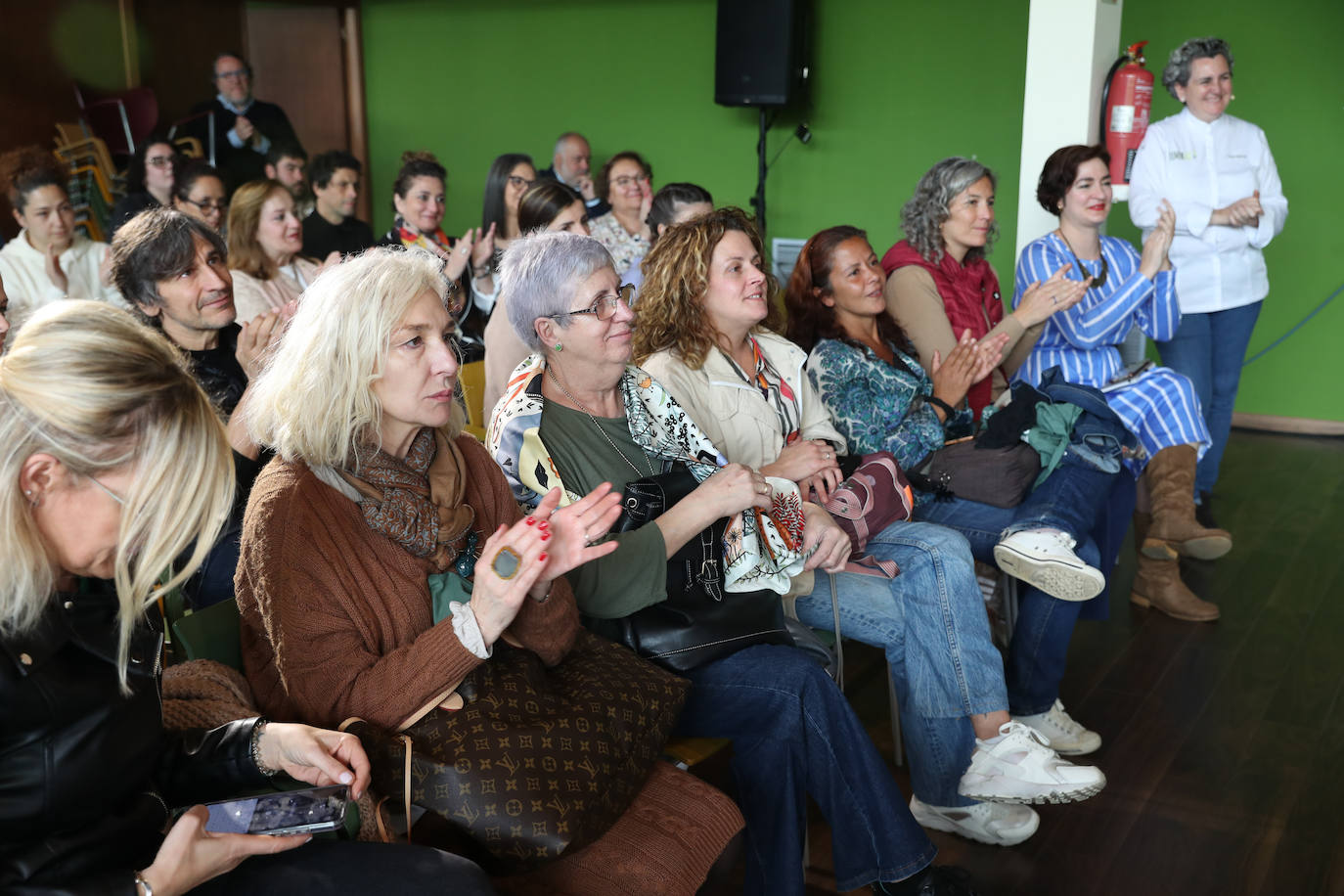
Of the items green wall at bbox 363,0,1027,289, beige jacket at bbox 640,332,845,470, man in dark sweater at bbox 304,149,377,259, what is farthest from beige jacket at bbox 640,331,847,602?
green wall at bbox 363,0,1027,289

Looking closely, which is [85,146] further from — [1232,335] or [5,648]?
[5,648]

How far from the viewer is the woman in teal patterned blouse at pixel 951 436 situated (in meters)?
2.61

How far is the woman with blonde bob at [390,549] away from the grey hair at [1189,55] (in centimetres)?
344

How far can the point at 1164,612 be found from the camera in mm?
3539

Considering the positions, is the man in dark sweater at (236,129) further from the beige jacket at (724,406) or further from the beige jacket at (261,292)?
the beige jacket at (724,406)

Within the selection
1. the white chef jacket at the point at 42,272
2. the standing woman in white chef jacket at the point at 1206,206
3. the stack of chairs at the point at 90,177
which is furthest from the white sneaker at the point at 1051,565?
the stack of chairs at the point at 90,177

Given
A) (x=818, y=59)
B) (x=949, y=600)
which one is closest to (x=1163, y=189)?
(x=949, y=600)

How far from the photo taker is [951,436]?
3.08 metres

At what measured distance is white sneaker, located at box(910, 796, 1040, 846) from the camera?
7.59 ft

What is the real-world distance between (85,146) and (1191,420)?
246 inches

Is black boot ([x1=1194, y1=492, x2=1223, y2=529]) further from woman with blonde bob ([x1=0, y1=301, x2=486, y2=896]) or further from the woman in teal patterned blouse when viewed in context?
woman with blonde bob ([x1=0, y1=301, x2=486, y2=896])

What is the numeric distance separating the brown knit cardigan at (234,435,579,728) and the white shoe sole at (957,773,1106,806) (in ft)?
3.89

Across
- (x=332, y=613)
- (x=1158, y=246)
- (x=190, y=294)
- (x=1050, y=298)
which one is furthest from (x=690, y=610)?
(x=1158, y=246)

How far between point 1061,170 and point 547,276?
82.7 inches
